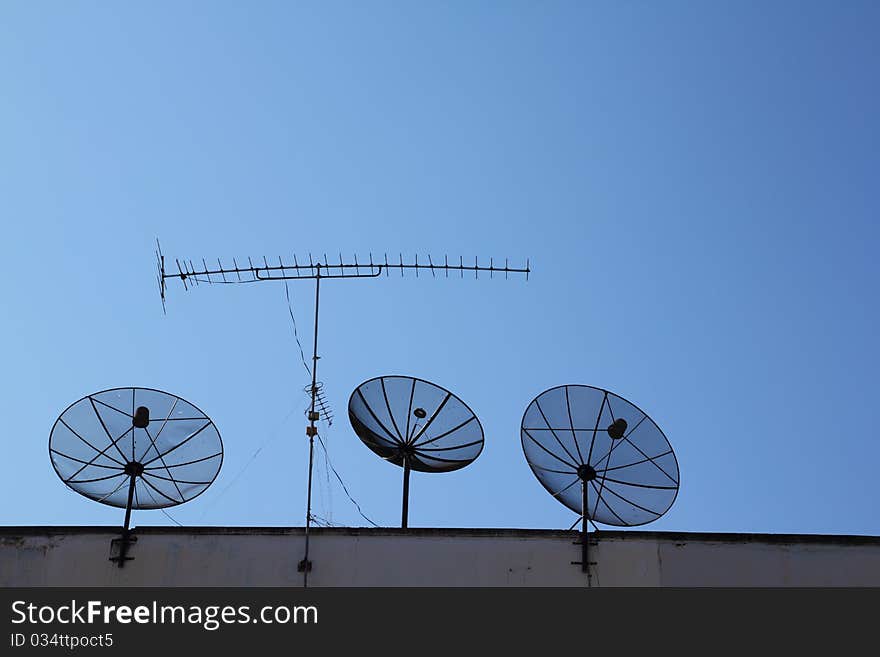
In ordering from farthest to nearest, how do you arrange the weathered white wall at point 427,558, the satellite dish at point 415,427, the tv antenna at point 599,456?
1. the satellite dish at point 415,427
2. the tv antenna at point 599,456
3. the weathered white wall at point 427,558

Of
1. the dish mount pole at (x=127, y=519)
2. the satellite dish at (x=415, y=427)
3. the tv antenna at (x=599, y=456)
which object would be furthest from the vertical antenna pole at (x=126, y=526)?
the tv antenna at (x=599, y=456)

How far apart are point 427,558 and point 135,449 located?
4822 mm

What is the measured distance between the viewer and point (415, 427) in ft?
66.2

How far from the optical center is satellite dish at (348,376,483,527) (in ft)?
65.7

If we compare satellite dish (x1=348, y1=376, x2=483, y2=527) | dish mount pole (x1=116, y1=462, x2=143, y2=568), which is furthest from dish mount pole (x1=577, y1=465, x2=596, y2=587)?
dish mount pole (x1=116, y1=462, x2=143, y2=568)

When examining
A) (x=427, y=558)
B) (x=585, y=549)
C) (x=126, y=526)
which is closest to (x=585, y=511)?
(x=585, y=549)

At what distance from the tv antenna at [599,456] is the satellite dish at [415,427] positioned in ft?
Answer: 4.04

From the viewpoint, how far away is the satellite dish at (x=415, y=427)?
20031mm

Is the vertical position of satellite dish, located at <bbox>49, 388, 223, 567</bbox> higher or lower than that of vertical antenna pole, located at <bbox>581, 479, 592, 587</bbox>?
higher

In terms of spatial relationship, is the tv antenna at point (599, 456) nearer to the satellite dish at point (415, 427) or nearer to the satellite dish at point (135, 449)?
the satellite dish at point (415, 427)

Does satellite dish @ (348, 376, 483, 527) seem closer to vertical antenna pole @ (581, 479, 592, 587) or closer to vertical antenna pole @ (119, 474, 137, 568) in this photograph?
vertical antenna pole @ (581, 479, 592, 587)

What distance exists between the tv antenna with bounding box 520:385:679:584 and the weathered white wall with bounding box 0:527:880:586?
981 mm
